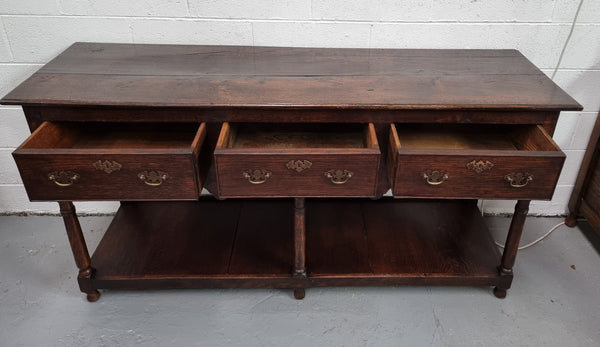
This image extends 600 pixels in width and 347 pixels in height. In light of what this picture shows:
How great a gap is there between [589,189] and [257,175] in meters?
1.49

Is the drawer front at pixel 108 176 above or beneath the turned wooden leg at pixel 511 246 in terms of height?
above

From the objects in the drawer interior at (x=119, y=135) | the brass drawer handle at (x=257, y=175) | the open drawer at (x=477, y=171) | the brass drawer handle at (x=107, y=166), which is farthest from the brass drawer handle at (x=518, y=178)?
the brass drawer handle at (x=107, y=166)

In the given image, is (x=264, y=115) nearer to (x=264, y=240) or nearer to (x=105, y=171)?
(x=105, y=171)

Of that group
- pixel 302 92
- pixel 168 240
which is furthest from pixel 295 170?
pixel 168 240

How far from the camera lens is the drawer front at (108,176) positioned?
116cm

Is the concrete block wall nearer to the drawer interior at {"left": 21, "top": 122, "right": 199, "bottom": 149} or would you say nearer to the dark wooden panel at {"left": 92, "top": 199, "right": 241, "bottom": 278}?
the drawer interior at {"left": 21, "top": 122, "right": 199, "bottom": 149}

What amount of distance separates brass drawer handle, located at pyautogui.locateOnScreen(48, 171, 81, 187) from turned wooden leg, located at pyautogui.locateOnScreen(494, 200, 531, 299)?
1.30 metres

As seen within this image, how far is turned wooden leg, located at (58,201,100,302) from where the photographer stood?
1382mm

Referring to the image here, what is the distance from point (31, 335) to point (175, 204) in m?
0.69

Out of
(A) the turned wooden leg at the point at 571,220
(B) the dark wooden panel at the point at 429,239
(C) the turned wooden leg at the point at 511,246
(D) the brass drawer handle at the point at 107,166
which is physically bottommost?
(A) the turned wooden leg at the point at 571,220

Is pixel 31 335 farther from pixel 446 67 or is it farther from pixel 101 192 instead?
pixel 446 67

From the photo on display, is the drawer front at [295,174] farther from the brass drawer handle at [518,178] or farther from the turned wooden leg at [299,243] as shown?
the brass drawer handle at [518,178]

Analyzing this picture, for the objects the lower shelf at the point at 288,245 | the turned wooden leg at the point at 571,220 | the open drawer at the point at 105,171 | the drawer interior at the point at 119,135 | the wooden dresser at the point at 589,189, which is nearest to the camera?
the open drawer at the point at 105,171

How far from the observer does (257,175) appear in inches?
47.3
